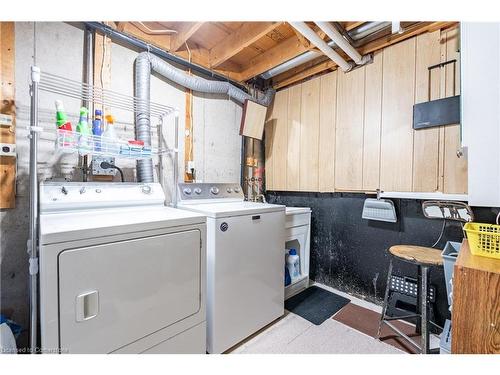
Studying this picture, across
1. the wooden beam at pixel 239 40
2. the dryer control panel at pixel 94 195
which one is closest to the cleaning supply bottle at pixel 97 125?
the dryer control panel at pixel 94 195

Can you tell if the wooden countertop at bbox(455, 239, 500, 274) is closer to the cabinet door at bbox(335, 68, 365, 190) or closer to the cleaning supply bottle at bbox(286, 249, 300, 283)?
the cabinet door at bbox(335, 68, 365, 190)

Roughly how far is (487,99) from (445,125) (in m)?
0.76

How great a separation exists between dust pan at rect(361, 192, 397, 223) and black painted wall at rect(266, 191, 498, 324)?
9 centimetres

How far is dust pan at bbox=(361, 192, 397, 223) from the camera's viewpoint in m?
2.06

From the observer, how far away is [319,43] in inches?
75.0

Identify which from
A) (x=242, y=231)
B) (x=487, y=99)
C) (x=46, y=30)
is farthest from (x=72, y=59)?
(x=487, y=99)

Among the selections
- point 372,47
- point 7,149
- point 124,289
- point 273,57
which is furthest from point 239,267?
point 372,47

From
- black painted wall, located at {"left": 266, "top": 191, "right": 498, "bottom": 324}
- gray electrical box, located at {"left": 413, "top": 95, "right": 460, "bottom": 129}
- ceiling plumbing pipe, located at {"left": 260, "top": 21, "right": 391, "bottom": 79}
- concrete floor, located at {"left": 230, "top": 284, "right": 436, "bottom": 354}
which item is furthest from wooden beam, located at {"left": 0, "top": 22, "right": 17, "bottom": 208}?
gray electrical box, located at {"left": 413, "top": 95, "right": 460, "bottom": 129}

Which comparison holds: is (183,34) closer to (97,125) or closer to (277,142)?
(97,125)

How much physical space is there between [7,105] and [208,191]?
1.45 m

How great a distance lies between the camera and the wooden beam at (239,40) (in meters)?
1.93

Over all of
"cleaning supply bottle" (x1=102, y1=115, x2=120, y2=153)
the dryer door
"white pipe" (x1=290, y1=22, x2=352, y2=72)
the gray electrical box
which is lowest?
the dryer door

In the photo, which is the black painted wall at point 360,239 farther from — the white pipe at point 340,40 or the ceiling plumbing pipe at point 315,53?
the ceiling plumbing pipe at point 315,53
